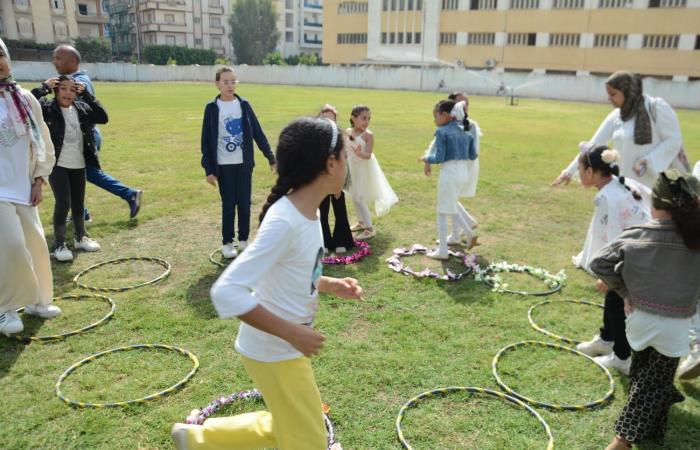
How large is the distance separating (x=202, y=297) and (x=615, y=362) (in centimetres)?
451

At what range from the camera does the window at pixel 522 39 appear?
203 ft

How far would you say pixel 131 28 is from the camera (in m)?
98.6

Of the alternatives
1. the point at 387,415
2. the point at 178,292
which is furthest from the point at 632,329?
the point at 178,292

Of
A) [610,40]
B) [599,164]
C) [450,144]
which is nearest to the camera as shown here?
[599,164]

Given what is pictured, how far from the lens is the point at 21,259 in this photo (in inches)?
215

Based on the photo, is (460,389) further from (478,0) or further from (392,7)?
(392,7)

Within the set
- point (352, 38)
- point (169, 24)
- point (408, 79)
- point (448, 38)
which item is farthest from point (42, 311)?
point (169, 24)

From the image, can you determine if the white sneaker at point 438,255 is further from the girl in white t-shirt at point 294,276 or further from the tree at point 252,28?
the tree at point 252,28

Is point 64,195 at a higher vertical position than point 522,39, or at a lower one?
lower

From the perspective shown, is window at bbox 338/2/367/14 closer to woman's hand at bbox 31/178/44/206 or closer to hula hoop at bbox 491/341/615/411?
woman's hand at bbox 31/178/44/206

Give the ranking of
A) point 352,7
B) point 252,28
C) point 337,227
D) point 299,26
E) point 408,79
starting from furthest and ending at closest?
1. point 299,26
2. point 252,28
3. point 352,7
4. point 408,79
5. point 337,227

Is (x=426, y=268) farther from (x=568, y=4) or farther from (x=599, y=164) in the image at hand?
(x=568, y=4)

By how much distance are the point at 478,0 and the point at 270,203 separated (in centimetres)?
6897

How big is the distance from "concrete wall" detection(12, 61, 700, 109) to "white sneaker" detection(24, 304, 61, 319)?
4836 centimetres
